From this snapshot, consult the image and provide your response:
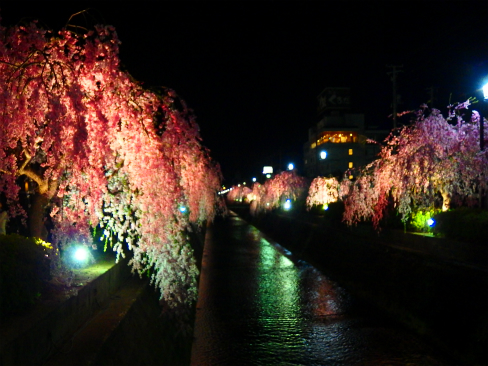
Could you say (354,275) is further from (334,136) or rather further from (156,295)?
(334,136)

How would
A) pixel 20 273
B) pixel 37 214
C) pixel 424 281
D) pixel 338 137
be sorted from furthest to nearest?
1. pixel 338 137
2. pixel 424 281
3. pixel 37 214
4. pixel 20 273

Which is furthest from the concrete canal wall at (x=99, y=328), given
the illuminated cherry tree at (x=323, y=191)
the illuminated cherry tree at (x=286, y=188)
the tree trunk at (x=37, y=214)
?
the illuminated cherry tree at (x=286, y=188)

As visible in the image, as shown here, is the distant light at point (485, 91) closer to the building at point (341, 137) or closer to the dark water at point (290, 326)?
the dark water at point (290, 326)

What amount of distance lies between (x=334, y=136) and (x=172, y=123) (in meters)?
59.7

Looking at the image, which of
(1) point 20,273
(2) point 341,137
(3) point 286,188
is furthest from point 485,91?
(2) point 341,137

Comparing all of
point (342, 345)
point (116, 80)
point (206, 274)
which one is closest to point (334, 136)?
point (206, 274)

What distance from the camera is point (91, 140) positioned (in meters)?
7.16

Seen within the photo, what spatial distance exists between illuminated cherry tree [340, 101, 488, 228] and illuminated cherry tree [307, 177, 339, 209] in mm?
15856

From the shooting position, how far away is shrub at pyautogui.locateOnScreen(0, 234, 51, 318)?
245 inches

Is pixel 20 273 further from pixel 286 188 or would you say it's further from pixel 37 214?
pixel 286 188

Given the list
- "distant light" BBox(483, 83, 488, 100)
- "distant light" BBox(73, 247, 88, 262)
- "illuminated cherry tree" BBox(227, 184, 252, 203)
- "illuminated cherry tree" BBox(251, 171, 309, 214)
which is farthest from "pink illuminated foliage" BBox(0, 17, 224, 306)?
"illuminated cherry tree" BBox(227, 184, 252, 203)

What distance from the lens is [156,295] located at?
11273mm

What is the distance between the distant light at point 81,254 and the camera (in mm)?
9875

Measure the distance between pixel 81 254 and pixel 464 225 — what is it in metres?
10.8
